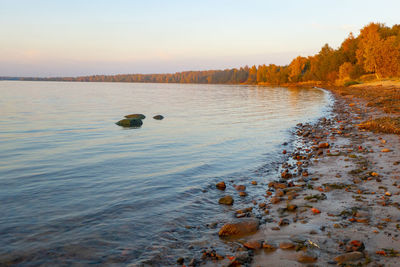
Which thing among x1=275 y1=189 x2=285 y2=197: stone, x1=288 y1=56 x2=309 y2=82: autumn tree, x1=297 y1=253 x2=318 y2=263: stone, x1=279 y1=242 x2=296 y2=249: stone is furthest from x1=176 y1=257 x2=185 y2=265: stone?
x1=288 y1=56 x2=309 y2=82: autumn tree

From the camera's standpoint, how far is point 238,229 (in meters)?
6.27

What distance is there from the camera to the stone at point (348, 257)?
480cm

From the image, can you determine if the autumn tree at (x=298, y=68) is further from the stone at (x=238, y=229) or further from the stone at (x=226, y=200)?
Result: the stone at (x=238, y=229)

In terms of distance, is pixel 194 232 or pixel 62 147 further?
pixel 62 147

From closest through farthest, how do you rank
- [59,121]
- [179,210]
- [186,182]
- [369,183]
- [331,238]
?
1. [331,238]
2. [179,210]
3. [369,183]
4. [186,182]
5. [59,121]

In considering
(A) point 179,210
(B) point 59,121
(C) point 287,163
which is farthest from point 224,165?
(B) point 59,121

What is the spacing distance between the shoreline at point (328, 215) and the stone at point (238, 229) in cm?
3

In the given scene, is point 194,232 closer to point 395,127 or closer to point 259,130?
point 395,127

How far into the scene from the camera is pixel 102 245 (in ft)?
19.9

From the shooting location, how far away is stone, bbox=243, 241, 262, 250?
555 cm

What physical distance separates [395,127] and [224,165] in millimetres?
10303

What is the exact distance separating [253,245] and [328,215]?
2343mm

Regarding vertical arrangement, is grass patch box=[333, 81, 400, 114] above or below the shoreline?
A: above

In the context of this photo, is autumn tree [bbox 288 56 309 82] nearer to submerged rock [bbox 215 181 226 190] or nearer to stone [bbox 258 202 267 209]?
submerged rock [bbox 215 181 226 190]
